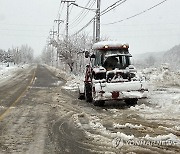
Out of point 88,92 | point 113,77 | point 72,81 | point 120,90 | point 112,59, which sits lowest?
point 72,81

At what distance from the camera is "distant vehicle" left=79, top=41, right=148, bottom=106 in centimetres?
1291

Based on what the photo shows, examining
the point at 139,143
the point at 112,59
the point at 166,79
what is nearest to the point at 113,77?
the point at 112,59

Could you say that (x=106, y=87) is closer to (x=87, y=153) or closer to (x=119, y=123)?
(x=119, y=123)

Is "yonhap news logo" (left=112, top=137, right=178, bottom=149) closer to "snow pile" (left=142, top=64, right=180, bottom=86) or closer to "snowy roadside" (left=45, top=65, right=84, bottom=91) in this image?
"snowy roadside" (left=45, top=65, right=84, bottom=91)

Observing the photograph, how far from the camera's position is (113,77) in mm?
13758

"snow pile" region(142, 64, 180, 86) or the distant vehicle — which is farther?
"snow pile" region(142, 64, 180, 86)

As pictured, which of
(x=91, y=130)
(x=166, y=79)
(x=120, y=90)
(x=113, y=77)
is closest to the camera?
(x=91, y=130)

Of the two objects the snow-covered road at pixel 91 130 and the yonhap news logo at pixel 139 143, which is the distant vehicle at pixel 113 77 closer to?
the snow-covered road at pixel 91 130

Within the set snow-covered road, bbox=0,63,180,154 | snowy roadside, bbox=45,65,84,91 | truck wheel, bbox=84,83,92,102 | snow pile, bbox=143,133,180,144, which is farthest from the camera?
snowy roadside, bbox=45,65,84,91

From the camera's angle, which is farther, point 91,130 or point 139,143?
point 91,130

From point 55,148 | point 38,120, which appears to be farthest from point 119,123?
point 55,148

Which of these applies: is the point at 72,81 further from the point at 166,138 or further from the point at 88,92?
the point at 166,138

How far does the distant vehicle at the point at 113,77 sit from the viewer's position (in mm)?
12914

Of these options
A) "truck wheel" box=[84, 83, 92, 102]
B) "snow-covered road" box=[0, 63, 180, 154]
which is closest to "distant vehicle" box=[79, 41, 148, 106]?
"truck wheel" box=[84, 83, 92, 102]
